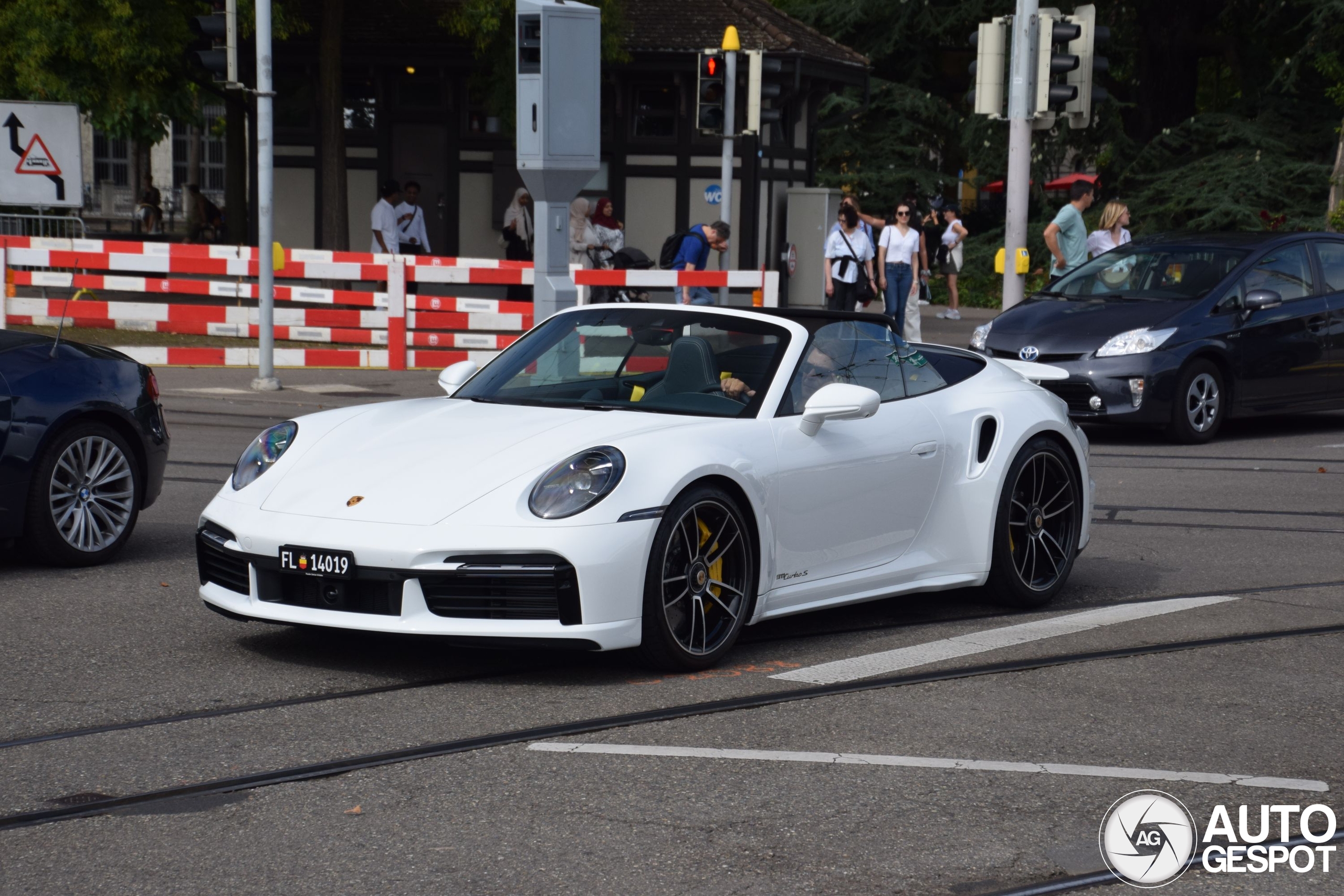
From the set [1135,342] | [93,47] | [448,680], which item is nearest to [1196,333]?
[1135,342]

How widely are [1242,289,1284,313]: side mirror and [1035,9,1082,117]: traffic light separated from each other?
4.13 meters

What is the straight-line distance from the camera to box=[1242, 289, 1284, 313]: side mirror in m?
13.6

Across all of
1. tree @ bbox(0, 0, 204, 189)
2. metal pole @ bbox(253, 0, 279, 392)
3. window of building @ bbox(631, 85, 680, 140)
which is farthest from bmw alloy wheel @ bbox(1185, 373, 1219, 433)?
window of building @ bbox(631, 85, 680, 140)

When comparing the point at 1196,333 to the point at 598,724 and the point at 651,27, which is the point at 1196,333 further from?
the point at 651,27

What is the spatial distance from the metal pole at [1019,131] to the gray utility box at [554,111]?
17.1 ft

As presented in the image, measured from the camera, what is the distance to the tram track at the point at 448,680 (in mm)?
5125

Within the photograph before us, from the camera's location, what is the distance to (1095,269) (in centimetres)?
1488

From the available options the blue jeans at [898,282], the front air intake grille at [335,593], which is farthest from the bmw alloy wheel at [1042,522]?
the blue jeans at [898,282]

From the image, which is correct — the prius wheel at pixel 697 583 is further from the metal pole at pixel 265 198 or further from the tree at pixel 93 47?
the tree at pixel 93 47

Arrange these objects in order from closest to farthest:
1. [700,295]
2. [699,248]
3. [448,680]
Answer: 1. [448,680]
2. [699,248]
3. [700,295]

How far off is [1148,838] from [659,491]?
2036 mm

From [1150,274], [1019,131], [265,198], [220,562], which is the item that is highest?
[1019,131]

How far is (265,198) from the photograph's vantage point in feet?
52.3

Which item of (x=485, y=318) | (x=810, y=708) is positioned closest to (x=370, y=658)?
(x=810, y=708)
